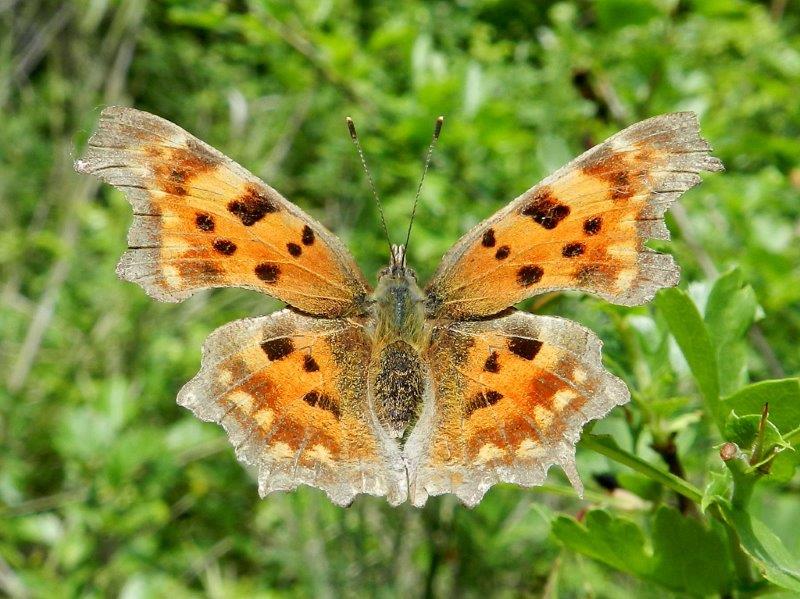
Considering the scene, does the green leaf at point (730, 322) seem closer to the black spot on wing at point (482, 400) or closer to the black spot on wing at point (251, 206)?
the black spot on wing at point (482, 400)

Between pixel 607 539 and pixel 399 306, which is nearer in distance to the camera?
pixel 607 539

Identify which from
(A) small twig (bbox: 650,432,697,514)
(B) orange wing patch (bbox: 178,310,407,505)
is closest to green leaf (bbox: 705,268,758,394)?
(A) small twig (bbox: 650,432,697,514)

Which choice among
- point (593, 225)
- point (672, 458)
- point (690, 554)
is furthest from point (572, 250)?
point (690, 554)

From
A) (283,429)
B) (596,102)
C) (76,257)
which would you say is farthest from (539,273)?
(76,257)

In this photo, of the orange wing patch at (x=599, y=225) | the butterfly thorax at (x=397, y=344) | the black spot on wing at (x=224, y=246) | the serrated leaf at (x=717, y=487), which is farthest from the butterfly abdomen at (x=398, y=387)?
the serrated leaf at (x=717, y=487)

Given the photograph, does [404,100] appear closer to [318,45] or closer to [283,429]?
[318,45]

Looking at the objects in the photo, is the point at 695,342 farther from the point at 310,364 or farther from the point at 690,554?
the point at 310,364

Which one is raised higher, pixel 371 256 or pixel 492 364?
pixel 492 364
